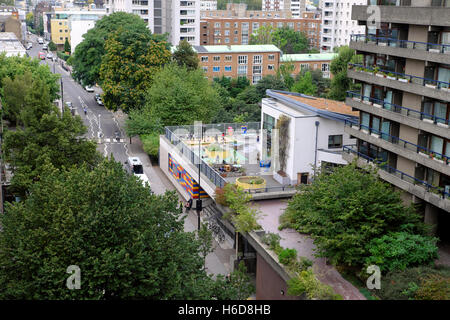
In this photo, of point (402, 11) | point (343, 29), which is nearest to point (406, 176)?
point (402, 11)

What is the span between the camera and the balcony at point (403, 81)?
2780 centimetres

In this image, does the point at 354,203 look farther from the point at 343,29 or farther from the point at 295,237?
the point at 343,29

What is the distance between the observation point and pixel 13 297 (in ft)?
68.9

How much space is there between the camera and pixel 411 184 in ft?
97.8

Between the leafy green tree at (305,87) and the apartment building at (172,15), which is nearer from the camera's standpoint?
the leafy green tree at (305,87)

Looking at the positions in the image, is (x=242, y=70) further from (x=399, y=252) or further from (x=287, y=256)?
(x=399, y=252)

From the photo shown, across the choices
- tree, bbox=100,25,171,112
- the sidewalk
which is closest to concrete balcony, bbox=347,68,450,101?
the sidewalk

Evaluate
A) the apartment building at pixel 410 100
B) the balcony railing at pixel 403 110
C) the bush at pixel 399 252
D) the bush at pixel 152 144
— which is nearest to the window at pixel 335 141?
the apartment building at pixel 410 100

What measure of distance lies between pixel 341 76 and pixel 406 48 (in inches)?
1359

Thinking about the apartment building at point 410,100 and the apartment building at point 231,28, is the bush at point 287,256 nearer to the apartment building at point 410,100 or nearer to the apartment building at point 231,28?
the apartment building at point 410,100

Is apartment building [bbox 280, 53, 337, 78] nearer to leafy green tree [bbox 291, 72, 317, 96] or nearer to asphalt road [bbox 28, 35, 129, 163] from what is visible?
leafy green tree [bbox 291, 72, 317, 96]

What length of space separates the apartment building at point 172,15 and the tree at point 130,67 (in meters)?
44.9

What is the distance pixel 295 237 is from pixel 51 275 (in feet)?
48.8

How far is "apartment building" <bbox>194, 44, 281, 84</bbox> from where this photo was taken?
85.3m
